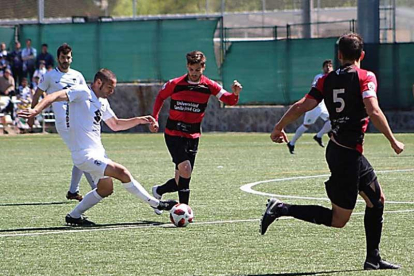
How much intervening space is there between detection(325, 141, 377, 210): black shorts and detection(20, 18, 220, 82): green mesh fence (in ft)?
74.1

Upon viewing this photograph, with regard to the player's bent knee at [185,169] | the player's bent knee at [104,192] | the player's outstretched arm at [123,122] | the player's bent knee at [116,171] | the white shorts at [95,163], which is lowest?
the player's bent knee at [104,192]

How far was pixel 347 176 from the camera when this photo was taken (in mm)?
7598

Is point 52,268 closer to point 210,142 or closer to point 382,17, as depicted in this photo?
point 210,142

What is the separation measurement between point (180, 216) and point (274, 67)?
2025 cm

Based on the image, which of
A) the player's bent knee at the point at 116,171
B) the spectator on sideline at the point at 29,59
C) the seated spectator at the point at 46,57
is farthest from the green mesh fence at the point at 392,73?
the player's bent knee at the point at 116,171

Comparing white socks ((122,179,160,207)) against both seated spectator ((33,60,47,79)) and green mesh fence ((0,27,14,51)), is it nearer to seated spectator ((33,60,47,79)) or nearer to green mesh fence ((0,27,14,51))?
seated spectator ((33,60,47,79))

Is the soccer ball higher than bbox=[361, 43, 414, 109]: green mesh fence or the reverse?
the reverse

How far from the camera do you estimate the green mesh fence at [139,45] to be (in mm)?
30547

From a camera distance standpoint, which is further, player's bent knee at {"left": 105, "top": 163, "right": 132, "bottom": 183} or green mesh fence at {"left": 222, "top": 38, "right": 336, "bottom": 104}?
green mesh fence at {"left": 222, "top": 38, "right": 336, "bottom": 104}

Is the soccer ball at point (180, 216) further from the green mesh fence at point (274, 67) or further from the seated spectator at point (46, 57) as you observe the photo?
the seated spectator at point (46, 57)

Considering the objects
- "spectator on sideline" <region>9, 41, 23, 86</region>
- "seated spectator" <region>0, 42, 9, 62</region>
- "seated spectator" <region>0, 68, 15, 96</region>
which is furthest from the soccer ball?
"seated spectator" <region>0, 42, 9, 62</region>

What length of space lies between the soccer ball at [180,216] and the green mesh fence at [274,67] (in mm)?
19536

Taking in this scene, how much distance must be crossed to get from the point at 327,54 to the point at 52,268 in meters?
22.2

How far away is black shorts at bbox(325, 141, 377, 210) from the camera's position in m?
7.61
